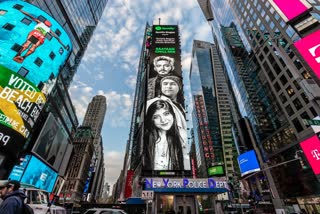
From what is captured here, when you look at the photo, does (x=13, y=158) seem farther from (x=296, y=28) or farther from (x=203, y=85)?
(x=203, y=85)

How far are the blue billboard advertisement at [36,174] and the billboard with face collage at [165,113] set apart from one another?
18675 millimetres

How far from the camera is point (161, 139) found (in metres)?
34.6

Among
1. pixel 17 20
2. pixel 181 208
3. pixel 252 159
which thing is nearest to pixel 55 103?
pixel 17 20

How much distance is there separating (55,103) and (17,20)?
777 inches

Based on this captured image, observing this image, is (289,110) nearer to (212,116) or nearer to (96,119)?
(212,116)

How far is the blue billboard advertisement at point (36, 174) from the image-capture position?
2528cm

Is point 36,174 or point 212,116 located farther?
point 212,116

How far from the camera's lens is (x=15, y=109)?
2034 centimetres

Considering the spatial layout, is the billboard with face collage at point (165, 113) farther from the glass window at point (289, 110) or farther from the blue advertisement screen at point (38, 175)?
the glass window at point (289, 110)

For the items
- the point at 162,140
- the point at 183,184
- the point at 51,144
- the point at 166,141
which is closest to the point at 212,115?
the point at 166,141

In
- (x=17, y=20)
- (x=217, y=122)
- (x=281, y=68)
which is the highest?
(x=217, y=122)

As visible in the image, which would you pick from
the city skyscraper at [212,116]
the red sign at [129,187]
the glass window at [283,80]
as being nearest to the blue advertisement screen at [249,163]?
the glass window at [283,80]

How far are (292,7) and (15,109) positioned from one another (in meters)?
29.4

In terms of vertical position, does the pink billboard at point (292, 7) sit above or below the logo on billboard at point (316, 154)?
above
